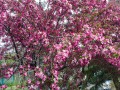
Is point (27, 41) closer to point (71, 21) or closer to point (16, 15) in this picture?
A: point (16, 15)

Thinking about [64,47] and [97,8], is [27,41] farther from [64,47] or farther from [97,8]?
[97,8]

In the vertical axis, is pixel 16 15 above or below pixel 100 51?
above

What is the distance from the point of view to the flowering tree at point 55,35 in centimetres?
523

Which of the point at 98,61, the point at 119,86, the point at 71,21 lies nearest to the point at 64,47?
the point at 71,21

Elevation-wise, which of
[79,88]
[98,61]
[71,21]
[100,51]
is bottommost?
[79,88]

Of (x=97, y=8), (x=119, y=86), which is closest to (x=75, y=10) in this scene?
(x=97, y=8)

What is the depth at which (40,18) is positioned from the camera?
566cm

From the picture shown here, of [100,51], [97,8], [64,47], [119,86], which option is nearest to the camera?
[64,47]

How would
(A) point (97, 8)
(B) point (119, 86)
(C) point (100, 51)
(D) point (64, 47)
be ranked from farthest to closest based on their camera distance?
(B) point (119, 86) → (A) point (97, 8) → (C) point (100, 51) → (D) point (64, 47)

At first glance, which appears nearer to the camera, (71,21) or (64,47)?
(64,47)

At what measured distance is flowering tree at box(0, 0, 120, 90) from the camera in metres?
5.23

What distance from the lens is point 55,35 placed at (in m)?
5.59

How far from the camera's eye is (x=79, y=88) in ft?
28.5

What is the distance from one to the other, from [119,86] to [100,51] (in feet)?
10.5
